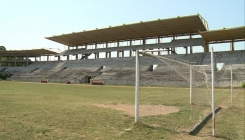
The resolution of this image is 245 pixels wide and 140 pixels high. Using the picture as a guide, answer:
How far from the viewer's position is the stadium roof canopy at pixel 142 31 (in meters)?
42.2

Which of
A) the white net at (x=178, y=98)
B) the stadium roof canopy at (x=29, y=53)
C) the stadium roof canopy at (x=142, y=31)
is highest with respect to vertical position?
the stadium roof canopy at (x=142, y=31)

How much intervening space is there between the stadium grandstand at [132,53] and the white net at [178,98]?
6.58 feet

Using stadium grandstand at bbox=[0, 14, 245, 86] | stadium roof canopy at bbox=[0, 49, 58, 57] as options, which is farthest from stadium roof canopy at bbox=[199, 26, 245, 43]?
stadium roof canopy at bbox=[0, 49, 58, 57]

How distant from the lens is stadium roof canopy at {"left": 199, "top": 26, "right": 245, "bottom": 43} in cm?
3816

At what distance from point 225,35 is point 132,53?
72.8 feet

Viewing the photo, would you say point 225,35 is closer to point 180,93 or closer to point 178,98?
point 180,93

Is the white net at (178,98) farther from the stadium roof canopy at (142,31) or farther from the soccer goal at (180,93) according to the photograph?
the stadium roof canopy at (142,31)

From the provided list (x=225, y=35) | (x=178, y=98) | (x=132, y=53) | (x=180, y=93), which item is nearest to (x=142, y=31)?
(x=132, y=53)

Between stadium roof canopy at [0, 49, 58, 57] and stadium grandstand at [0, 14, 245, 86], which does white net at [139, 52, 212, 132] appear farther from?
stadium roof canopy at [0, 49, 58, 57]

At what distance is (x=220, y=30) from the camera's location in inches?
1507

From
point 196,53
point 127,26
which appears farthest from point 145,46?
point 196,53

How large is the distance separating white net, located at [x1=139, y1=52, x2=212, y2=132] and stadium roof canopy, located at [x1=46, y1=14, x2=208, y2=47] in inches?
322

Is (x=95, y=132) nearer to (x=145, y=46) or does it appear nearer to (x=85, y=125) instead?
(x=85, y=125)

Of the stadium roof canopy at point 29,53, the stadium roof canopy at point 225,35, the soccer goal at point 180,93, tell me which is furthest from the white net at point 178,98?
the stadium roof canopy at point 29,53
